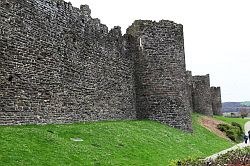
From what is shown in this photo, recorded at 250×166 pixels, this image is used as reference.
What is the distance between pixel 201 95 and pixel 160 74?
1108 inches

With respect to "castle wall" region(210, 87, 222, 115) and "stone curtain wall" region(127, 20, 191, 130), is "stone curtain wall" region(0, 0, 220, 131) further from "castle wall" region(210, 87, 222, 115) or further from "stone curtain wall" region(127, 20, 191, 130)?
"castle wall" region(210, 87, 222, 115)

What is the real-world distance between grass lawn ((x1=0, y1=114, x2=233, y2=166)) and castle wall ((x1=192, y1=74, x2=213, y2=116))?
30992mm

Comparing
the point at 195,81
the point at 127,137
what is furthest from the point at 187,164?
the point at 195,81

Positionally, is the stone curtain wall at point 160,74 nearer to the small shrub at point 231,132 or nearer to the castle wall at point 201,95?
the small shrub at point 231,132

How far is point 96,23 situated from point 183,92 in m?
8.70

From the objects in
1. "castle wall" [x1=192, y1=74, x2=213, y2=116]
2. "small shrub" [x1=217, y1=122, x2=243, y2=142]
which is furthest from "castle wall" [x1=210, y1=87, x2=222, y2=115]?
"small shrub" [x1=217, y1=122, x2=243, y2=142]

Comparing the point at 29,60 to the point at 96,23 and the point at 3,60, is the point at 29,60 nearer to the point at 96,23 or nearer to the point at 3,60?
the point at 3,60

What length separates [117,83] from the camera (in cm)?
3019

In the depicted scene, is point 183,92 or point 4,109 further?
point 183,92

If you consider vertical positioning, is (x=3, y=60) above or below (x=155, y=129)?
above

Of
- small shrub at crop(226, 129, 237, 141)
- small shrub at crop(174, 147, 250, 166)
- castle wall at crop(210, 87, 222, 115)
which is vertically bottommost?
small shrub at crop(226, 129, 237, 141)

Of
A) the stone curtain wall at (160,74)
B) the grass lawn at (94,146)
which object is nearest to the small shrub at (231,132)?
the stone curtain wall at (160,74)

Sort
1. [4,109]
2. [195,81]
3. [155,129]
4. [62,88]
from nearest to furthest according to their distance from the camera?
[4,109], [62,88], [155,129], [195,81]

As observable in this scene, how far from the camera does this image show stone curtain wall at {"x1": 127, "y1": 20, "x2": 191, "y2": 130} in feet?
104
